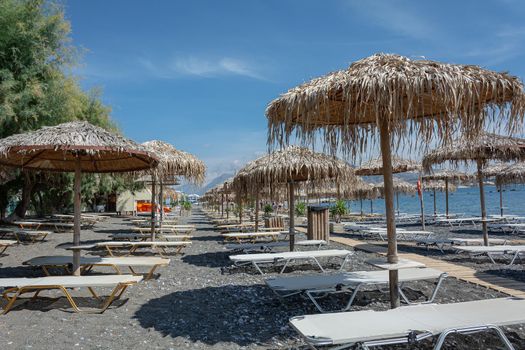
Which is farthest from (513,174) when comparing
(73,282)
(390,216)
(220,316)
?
(73,282)

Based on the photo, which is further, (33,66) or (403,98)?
(33,66)

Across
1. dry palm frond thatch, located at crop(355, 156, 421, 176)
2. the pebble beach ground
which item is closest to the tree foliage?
the pebble beach ground

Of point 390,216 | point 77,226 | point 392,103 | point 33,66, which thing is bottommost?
point 77,226

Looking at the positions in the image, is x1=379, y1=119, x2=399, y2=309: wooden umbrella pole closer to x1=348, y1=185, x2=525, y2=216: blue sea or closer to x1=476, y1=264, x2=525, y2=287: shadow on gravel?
x1=476, y1=264, x2=525, y2=287: shadow on gravel

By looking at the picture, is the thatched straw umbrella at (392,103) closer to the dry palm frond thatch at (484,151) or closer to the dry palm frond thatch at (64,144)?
the dry palm frond thatch at (64,144)

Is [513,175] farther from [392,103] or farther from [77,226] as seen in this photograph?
[77,226]

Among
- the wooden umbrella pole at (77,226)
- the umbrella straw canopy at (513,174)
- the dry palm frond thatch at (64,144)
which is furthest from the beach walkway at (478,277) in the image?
the umbrella straw canopy at (513,174)

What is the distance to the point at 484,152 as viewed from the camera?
30.7 feet

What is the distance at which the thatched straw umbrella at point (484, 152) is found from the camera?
8930mm

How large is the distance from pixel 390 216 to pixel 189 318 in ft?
8.71

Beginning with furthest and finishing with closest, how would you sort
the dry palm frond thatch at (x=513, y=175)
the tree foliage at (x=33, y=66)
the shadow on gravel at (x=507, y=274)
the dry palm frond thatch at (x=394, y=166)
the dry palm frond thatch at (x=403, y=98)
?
1. the dry palm frond thatch at (x=513, y=175)
2. the dry palm frond thatch at (x=394, y=166)
3. the tree foliage at (x=33, y=66)
4. the shadow on gravel at (x=507, y=274)
5. the dry palm frond thatch at (x=403, y=98)

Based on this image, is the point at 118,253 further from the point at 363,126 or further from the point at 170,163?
the point at 363,126

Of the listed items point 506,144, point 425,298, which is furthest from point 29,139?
point 506,144

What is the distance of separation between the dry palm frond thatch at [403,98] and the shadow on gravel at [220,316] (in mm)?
2115
